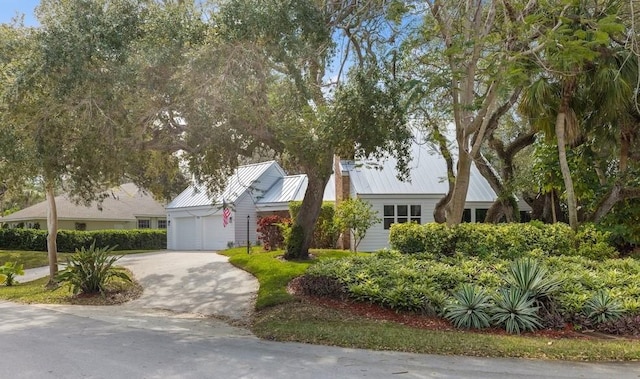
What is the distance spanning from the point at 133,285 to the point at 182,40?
28.6ft

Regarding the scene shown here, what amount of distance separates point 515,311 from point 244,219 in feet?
68.6

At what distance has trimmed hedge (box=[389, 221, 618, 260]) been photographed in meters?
12.6

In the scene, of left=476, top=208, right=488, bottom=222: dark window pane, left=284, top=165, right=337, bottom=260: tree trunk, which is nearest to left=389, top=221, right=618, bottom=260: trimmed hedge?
left=284, top=165, right=337, bottom=260: tree trunk

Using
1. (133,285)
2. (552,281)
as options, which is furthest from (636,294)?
(133,285)

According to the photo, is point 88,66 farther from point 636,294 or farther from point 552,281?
point 636,294

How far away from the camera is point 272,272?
49.1ft

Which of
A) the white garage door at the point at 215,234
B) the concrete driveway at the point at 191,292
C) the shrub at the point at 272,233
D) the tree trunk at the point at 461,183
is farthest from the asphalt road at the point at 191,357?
the white garage door at the point at 215,234

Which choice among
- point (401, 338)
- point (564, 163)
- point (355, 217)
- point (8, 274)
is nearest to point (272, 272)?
point (355, 217)

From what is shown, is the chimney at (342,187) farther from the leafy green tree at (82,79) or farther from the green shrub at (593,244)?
the leafy green tree at (82,79)

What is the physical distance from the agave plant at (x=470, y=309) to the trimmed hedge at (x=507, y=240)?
317 cm

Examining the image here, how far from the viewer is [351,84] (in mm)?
10414

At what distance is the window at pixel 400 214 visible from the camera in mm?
22594

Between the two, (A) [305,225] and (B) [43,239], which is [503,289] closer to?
(A) [305,225]

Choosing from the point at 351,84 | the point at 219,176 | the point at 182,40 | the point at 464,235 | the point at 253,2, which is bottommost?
the point at 464,235
